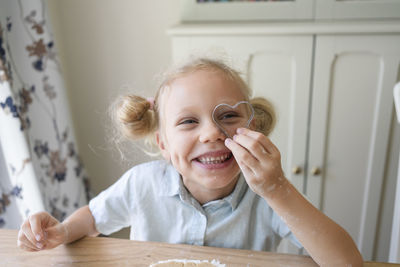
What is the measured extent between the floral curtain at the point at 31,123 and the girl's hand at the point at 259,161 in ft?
3.20

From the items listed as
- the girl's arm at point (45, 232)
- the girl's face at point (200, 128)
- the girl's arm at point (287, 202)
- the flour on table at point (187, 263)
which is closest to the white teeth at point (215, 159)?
the girl's face at point (200, 128)

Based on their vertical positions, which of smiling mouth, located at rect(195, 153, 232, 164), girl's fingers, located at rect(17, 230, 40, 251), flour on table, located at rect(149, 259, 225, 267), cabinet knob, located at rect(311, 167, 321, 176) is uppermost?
smiling mouth, located at rect(195, 153, 232, 164)

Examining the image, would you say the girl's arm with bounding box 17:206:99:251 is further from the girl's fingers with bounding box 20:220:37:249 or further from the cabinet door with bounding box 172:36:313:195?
the cabinet door with bounding box 172:36:313:195

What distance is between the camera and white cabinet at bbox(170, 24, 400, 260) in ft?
4.75

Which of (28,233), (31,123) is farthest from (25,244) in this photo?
(31,123)

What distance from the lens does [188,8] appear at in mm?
1687

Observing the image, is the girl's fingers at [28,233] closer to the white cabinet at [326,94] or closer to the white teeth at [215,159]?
the white teeth at [215,159]

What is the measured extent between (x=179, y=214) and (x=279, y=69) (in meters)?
0.79

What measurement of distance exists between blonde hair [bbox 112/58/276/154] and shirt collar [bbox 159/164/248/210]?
0.39 feet

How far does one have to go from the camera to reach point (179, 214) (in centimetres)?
102

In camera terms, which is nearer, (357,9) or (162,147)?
(162,147)

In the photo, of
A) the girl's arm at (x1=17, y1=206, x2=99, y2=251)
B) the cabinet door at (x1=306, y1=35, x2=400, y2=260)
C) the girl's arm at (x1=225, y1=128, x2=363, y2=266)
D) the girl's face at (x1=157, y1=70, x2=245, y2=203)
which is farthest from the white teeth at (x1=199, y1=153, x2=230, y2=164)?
the cabinet door at (x1=306, y1=35, x2=400, y2=260)

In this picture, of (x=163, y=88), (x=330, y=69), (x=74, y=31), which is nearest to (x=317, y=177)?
(x=330, y=69)

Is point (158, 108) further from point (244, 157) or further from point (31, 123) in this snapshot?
point (31, 123)
